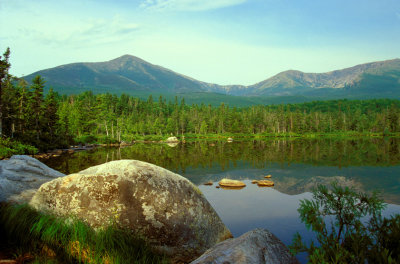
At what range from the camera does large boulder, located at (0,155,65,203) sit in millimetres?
7824

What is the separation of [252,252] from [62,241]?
4.15 m

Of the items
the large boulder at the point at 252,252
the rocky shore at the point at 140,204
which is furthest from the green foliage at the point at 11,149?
the large boulder at the point at 252,252

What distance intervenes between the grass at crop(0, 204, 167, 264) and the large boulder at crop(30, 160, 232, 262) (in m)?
0.38

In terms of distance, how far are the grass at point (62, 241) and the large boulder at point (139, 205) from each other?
15.1 inches

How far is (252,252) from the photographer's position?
5.05 m

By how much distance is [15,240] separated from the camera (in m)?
5.38

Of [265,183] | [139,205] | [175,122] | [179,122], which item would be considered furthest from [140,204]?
[179,122]

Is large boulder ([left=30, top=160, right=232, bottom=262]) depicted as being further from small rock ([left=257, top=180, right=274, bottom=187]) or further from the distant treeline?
the distant treeline

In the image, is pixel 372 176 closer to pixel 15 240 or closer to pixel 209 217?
pixel 209 217

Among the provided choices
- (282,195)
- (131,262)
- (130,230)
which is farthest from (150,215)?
(282,195)

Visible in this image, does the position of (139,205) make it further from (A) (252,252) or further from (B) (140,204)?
(A) (252,252)

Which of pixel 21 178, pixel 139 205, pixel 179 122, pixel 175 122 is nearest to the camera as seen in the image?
pixel 139 205

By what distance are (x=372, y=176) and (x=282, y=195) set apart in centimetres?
1197

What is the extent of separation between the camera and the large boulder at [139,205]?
268 inches
